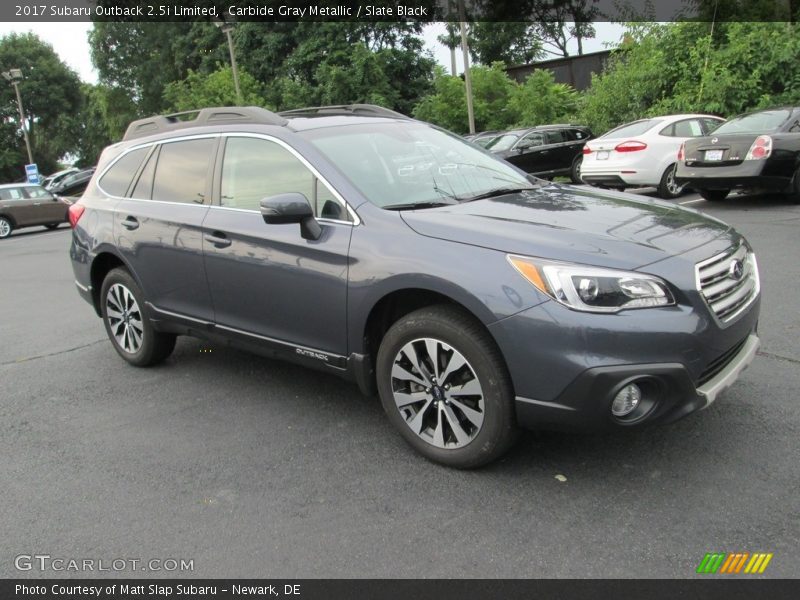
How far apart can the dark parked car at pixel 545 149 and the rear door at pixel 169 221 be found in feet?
41.4

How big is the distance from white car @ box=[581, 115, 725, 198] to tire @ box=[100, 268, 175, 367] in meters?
9.91

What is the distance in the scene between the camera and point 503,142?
17.1 meters

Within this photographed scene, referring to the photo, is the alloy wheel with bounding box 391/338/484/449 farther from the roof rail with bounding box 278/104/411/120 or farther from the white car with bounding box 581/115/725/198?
the white car with bounding box 581/115/725/198

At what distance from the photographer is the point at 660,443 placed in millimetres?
3422

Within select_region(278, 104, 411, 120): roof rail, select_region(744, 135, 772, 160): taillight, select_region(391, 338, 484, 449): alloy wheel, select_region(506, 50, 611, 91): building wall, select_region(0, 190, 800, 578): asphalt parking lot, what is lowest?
select_region(0, 190, 800, 578): asphalt parking lot

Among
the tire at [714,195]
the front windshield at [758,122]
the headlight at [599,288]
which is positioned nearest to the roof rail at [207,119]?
the headlight at [599,288]

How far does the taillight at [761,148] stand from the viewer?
9930 millimetres

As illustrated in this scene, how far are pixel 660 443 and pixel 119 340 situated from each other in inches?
150

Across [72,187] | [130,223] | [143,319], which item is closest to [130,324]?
[143,319]

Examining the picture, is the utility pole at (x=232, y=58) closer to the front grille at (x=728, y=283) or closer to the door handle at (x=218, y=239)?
the door handle at (x=218, y=239)

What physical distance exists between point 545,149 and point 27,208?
14148 millimetres

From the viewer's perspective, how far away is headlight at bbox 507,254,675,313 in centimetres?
283

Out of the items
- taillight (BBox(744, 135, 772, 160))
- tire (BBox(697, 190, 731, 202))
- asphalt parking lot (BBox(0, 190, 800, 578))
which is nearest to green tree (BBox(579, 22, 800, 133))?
tire (BBox(697, 190, 731, 202))
